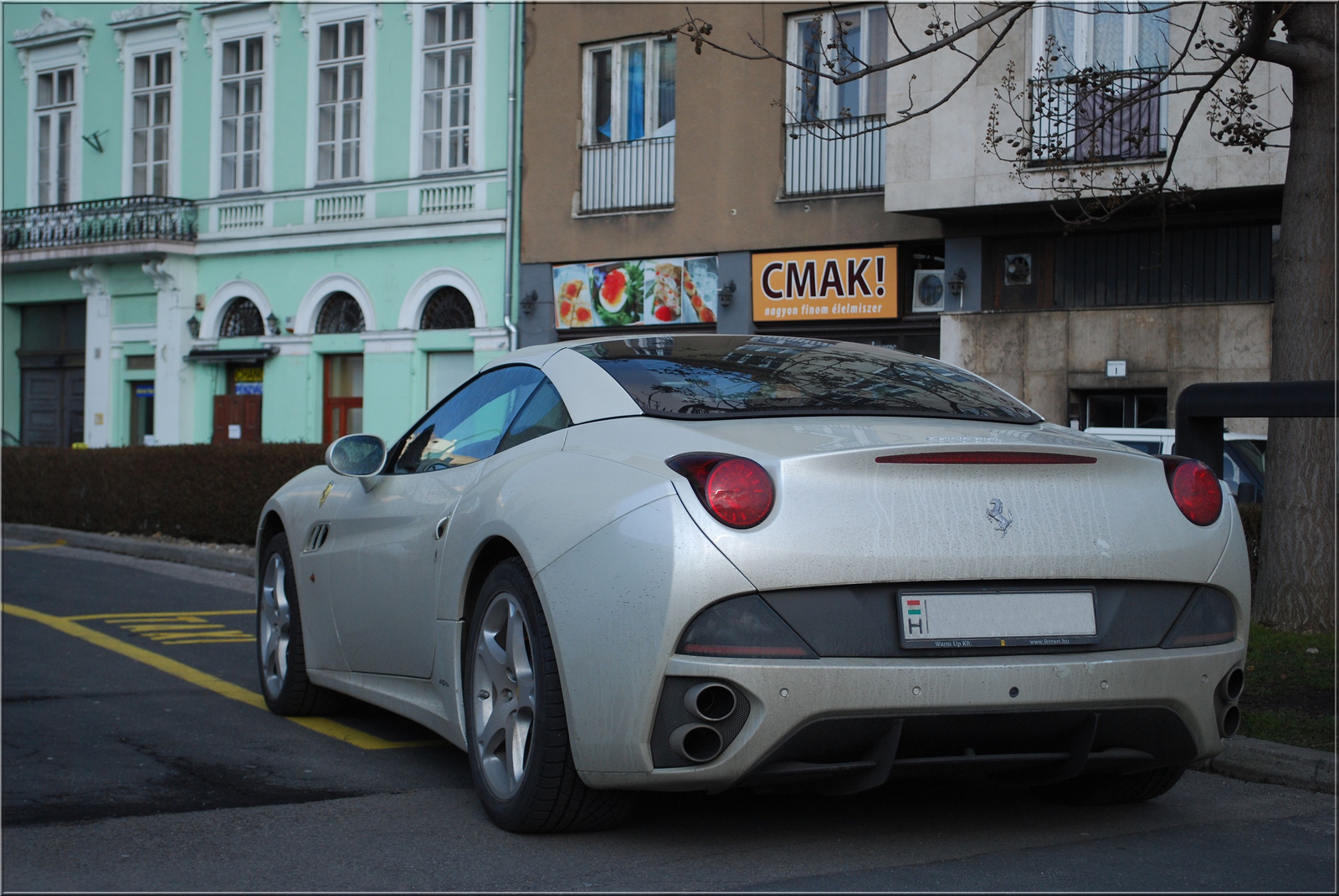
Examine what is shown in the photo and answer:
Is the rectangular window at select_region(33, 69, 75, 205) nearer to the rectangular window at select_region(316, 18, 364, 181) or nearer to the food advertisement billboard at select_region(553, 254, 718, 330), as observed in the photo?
the rectangular window at select_region(316, 18, 364, 181)

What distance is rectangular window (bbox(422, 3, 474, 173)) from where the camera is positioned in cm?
2464

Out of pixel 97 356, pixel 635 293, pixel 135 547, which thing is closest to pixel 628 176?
pixel 635 293

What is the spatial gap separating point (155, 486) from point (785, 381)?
47.1 ft

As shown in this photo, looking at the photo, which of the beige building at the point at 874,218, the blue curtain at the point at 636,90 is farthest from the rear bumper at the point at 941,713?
the blue curtain at the point at 636,90

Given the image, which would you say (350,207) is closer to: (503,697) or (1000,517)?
(503,697)

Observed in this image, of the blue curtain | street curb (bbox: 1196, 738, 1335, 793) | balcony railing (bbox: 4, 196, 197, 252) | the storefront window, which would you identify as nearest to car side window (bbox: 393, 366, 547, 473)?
street curb (bbox: 1196, 738, 1335, 793)

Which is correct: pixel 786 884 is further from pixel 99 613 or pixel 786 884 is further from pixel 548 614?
pixel 99 613

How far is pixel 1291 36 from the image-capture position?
8336mm

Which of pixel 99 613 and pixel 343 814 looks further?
pixel 99 613

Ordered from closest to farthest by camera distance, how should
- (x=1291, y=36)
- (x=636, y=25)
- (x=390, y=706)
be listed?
(x=390, y=706) < (x=1291, y=36) < (x=636, y=25)

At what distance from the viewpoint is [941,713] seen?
3.65 metres

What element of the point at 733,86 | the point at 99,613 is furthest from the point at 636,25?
the point at 99,613

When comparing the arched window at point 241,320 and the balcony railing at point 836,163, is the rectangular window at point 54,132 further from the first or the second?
the balcony railing at point 836,163

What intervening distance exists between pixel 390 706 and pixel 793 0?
1682 cm
